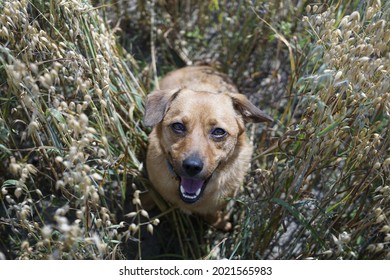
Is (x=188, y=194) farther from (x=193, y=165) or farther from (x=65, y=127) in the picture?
(x=65, y=127)

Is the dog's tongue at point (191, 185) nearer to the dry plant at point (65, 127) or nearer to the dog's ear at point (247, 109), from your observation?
the dry plant at point (65, 127)

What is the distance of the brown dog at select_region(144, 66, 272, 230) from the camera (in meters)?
2.93

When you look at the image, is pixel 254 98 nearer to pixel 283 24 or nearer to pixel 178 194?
pixel 283 24

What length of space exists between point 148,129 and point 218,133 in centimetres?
99

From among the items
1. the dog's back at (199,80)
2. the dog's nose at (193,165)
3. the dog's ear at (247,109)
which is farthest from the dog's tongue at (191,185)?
the dog's back at (199,80)

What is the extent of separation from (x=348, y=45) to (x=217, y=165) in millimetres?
1196

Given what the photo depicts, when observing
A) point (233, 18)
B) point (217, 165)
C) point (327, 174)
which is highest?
point (233, 18)

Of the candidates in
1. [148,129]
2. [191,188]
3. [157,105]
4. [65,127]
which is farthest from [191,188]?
[65,127]

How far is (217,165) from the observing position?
3.07 metres

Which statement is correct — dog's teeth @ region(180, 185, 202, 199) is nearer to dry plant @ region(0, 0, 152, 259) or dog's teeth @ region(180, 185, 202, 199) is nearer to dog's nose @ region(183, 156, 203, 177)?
dog's nose @ region(183, 156, 203, 177)

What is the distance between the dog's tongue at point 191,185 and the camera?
3.09m

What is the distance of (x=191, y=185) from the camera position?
3.10 metres


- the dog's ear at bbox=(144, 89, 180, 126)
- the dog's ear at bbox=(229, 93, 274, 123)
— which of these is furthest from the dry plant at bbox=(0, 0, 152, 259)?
the dog's ear at bbox=(229, 93, 274, 123)
